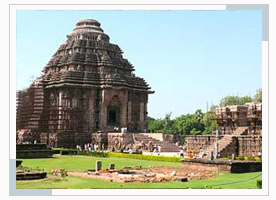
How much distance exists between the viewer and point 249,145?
2977 centimetres

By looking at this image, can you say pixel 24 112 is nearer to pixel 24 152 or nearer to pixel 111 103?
pixel 111 103

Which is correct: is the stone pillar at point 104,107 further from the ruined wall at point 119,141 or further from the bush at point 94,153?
the bush at point 94,153

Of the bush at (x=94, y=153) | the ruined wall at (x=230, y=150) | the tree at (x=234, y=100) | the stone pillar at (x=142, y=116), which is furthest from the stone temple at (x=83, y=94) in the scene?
the ruined wall at (x=230, y=150)

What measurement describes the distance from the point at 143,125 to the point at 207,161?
29.3m

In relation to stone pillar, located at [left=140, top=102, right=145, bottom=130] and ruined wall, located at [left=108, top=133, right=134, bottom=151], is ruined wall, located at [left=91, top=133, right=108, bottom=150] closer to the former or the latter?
ruined wall, located at [left=108, top=133, right=134, bottom=151]

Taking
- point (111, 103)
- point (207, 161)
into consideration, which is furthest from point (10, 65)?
point (111, 103)

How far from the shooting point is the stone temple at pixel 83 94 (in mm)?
42531

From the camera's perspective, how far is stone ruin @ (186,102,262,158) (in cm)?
2970

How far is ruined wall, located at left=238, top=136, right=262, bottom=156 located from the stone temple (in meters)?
17.5

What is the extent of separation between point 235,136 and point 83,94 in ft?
66.3
